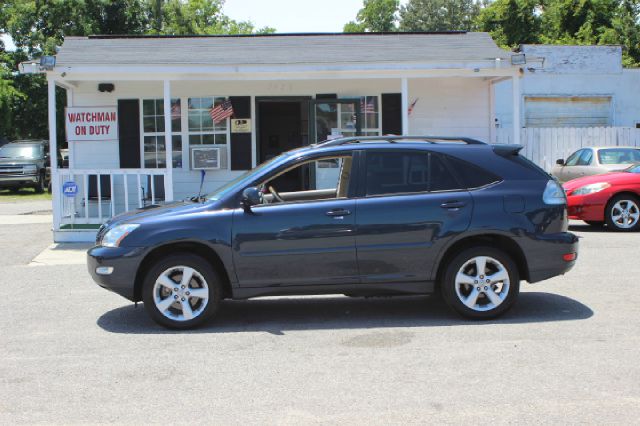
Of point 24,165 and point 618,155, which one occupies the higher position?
point 24,165

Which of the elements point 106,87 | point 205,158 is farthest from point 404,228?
point 106,87

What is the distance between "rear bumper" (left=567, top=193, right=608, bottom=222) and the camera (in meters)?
13.4

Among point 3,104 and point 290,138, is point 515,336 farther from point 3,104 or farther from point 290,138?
point 3,104

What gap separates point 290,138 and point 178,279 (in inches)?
390

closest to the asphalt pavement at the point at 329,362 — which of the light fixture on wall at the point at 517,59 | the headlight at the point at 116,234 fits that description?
the headlight at the point at 116,234

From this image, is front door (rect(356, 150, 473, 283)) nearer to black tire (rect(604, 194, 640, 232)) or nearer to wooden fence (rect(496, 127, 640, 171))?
black tire (rect(604, 194, 640, 232))

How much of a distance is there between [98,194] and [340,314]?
22.4 feet

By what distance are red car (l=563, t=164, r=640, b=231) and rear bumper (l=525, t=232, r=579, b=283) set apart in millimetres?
6812

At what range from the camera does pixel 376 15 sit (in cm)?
7262

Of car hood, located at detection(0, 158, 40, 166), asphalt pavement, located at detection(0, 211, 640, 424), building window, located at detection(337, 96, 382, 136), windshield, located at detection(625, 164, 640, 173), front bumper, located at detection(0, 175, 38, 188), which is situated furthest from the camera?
car hood, located at detection(0, 158, 40, 166)

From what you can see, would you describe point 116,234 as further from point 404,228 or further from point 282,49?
point 282,49

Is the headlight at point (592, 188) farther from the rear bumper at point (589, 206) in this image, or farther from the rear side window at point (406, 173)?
the rear side window at point (406, 173)

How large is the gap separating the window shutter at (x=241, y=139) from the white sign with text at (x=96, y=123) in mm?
2351

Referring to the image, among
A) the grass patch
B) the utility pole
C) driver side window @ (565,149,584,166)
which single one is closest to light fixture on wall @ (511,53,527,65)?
driver side window @ (565,149,584,166)
